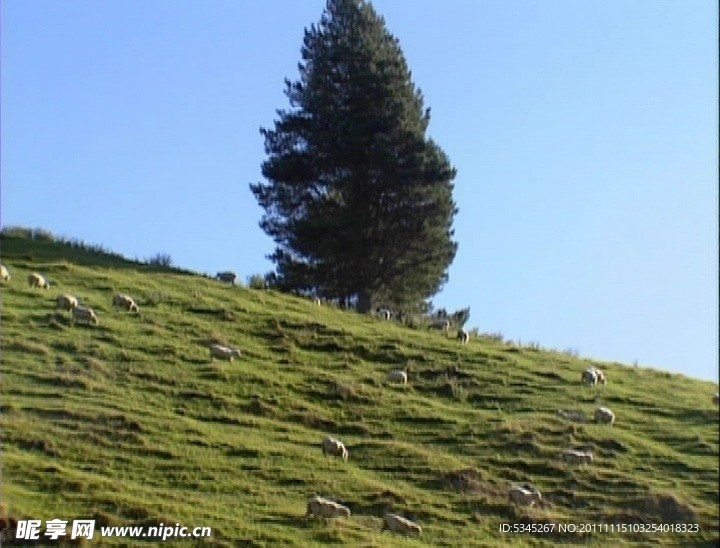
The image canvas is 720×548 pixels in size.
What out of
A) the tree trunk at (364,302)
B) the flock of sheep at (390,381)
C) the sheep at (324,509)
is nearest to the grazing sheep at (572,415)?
the flock of sheep at (390,381)

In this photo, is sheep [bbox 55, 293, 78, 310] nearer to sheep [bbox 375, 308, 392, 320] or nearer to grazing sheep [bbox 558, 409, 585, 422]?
sheep [bbox 375, 308, 392, 320]

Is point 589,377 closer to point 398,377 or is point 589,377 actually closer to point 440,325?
point 398,377

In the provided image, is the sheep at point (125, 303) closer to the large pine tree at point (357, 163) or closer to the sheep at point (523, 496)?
the large pine tree at point (357, 163)

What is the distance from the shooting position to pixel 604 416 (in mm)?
24891

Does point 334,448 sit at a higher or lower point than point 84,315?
lower

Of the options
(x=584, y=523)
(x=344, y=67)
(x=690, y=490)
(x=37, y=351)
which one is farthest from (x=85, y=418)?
(x=344, y=67)

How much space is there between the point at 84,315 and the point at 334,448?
24.6ft

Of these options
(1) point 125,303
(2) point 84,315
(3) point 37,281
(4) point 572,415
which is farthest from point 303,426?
(3) point 37,281

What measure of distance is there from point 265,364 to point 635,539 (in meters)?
9.25

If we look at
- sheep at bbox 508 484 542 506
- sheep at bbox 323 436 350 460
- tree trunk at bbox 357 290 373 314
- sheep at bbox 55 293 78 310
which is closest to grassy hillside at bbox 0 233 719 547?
sheep at bbox 508 484 542 506

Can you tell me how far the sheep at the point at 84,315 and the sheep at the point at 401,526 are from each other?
33.7 ft

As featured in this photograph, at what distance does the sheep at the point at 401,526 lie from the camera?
17.1m

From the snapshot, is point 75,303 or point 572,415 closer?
point 572,415

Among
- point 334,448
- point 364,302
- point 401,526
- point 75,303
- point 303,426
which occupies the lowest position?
point 401,526
